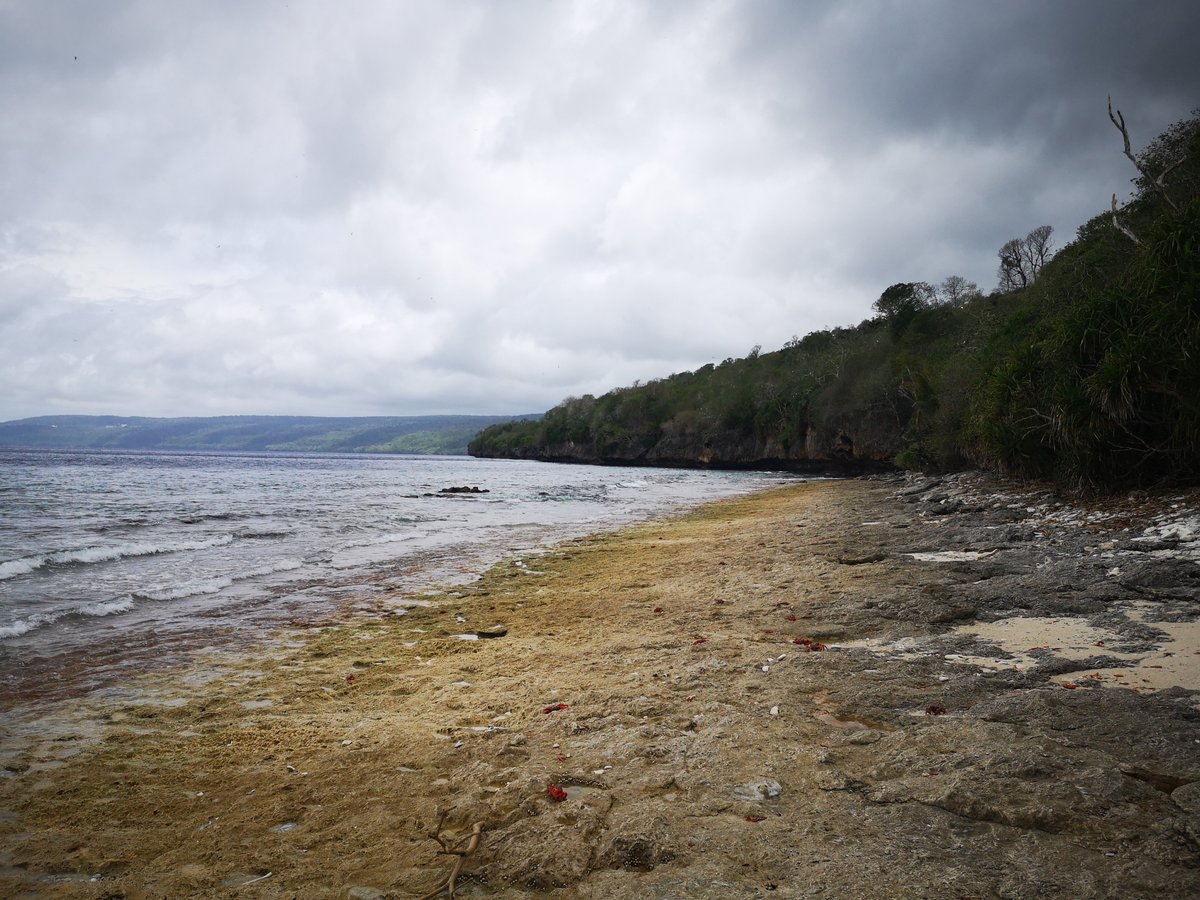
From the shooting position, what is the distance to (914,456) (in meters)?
41.8

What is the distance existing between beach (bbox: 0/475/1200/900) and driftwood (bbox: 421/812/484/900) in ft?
0.06

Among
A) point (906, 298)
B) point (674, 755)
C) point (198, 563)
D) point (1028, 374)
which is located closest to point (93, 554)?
point (198, 563)

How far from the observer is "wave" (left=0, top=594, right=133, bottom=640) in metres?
7.88

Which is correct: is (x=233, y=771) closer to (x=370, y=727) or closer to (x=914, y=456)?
(x=370, y=727)

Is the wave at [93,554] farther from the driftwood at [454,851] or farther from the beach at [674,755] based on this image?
the driftwood at [454,851]

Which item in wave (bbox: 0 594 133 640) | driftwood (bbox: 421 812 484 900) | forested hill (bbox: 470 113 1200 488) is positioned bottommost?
wave (bbox: 0 594 133 640)

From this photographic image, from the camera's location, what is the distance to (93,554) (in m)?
13.2

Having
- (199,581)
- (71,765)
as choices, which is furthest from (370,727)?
(199,581)

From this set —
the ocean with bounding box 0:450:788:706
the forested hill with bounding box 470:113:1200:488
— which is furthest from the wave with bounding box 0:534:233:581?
the forested hill with bounding box 470:113:1200:488

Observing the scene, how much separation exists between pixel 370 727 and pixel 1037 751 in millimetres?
4813

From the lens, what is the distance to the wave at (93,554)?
37.8ft

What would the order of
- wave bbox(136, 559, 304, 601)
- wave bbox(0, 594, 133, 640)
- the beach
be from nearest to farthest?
1. the beach
2. wave bbox(0, 594, 133, 640)
3. wave bbox(136, 559, 304, 601)

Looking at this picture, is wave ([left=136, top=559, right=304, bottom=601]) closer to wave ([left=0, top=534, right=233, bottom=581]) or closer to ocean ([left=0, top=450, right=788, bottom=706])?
ocean ([left=0, top=450, right=788, bottom=706])

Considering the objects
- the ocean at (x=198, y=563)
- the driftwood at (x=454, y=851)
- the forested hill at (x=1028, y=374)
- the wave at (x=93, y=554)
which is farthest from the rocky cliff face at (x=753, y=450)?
the driftwood at (x=454, y=851)
